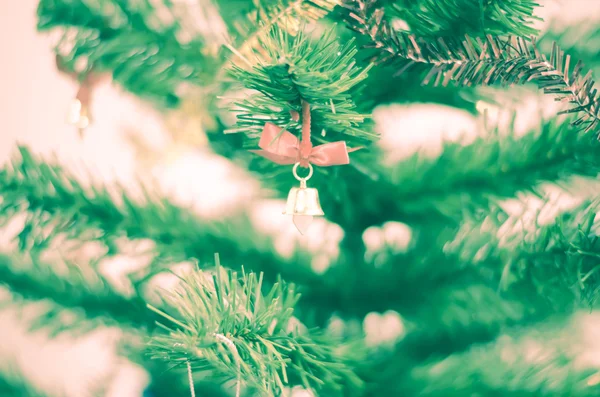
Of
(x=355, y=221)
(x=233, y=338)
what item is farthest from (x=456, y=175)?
(x=233, y=338)

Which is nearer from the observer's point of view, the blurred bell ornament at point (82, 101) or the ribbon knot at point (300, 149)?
the ribbon knot at point (300, 149)

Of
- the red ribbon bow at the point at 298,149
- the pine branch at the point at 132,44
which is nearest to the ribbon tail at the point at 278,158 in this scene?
the red ribbon bow at the point at 298,149

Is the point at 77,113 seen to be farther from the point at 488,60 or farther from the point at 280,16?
the point at 488,60

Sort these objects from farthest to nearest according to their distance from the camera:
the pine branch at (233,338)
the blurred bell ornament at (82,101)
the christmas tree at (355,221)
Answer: the blurred bell ornament at (82,101), the christmas tree at (355,221), the pine branch at (233,338)

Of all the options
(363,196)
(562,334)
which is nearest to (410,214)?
(363,196)

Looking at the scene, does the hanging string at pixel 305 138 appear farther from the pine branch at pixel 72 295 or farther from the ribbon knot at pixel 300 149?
the pine branch at pixel 72 295

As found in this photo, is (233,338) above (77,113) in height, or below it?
below
